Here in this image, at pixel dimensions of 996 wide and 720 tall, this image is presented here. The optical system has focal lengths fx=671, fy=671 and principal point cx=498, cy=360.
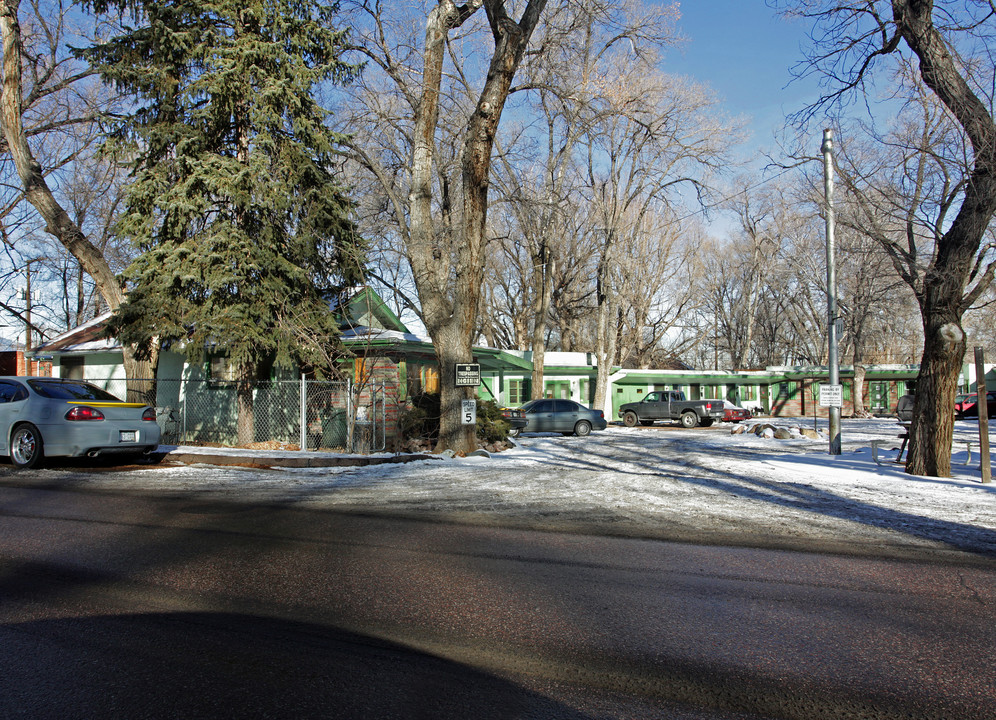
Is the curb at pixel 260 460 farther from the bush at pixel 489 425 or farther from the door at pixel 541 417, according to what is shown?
the door at pixel 541 417

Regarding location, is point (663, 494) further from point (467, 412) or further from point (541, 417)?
point (541, 417)

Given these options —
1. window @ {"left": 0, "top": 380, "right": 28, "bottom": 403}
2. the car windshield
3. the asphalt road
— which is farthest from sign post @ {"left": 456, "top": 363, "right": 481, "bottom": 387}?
the asphalt road

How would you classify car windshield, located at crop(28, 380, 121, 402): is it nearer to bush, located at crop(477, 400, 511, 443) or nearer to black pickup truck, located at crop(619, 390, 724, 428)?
bush, located at crop(477, 400, 511, 443)

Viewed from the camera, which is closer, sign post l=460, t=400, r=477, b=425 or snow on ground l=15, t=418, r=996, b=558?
snow on ground l=15, t=418, r=996, b=558

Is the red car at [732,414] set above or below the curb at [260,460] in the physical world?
above

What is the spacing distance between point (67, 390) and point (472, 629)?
10170 millimetres

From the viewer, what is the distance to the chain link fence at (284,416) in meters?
15.7

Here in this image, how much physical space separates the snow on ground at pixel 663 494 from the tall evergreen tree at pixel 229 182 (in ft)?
10.3

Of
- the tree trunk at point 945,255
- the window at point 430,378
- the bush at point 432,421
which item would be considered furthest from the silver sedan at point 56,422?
the tree trunk at point 945,255

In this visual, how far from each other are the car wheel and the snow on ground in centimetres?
97

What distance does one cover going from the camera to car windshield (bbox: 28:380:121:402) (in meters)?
11.0

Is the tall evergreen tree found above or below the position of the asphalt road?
above

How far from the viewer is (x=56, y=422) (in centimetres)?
1081

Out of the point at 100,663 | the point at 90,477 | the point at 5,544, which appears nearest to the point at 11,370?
the point at 90,477
